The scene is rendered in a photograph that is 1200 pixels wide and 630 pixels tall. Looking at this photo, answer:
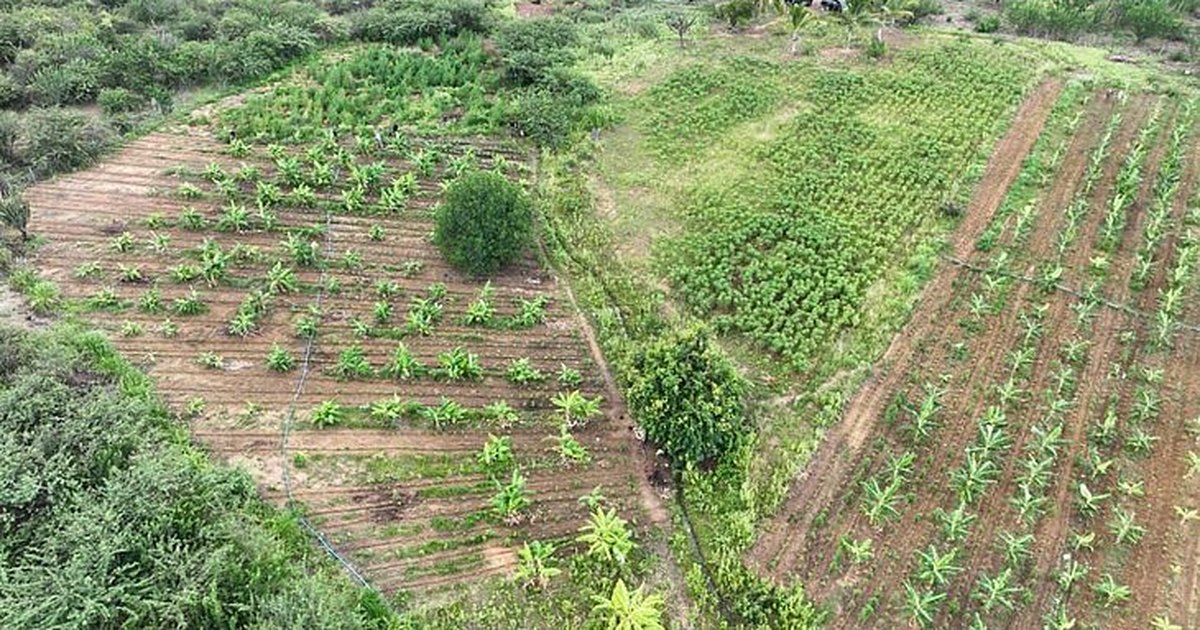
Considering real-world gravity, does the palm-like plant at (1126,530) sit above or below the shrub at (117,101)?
below

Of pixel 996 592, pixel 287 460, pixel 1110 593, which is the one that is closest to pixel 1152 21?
pixel 1110 593

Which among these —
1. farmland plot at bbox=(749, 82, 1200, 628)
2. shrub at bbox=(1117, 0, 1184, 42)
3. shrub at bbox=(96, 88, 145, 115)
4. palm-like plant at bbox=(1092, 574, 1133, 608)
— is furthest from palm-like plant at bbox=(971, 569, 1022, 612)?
shrub at bbox=(1117, 0, 1184, 42)

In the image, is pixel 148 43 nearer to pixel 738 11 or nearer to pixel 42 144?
pixel 42 144

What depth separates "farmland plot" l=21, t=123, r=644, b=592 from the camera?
1856 cm

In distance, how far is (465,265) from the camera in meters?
25.8

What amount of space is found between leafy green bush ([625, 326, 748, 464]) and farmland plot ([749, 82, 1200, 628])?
233 cm

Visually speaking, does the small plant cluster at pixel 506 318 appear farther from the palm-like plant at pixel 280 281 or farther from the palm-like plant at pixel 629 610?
the palm-like plant at pixel 629 610

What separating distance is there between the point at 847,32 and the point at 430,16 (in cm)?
2313

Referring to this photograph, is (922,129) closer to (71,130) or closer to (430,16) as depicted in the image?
(430,16)

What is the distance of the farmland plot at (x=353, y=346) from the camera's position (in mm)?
18562

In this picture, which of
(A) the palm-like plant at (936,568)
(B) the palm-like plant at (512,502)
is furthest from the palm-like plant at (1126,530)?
(B) the palm-like plant at (512,502)

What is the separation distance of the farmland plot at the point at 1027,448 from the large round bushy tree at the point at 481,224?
38.3 feet

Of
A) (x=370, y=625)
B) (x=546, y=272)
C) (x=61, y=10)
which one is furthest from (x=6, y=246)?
(x=61, y=10)

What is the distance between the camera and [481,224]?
82.7ft
